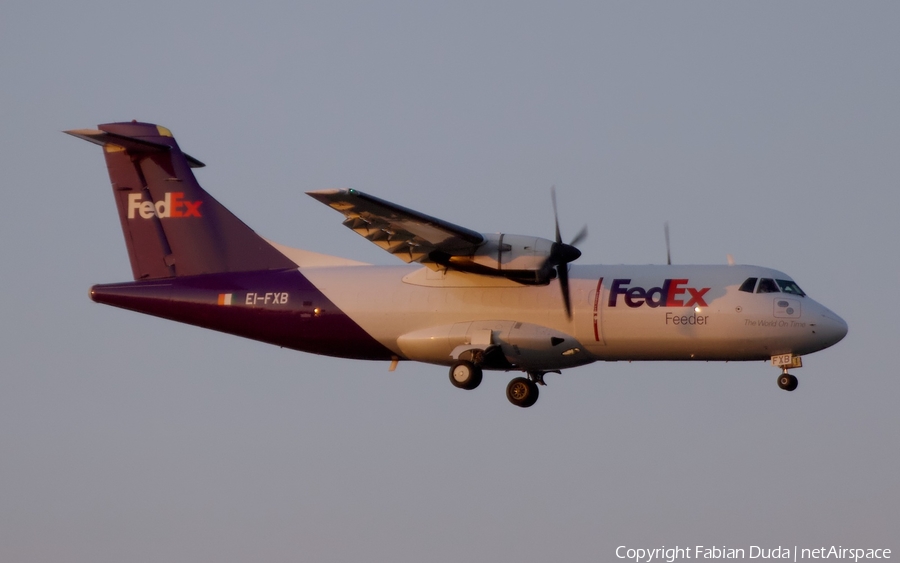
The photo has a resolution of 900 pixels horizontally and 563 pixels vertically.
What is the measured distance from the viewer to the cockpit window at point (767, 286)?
21.8 m

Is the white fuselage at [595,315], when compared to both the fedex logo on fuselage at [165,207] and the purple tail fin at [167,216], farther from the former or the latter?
the fedex logo on fuselage at [165,207]

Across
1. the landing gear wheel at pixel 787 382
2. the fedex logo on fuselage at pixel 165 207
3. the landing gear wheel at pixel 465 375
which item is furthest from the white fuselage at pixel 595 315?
the fedex logo on fuselage at pixel 165 207

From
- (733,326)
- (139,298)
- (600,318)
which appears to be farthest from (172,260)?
(733,326)

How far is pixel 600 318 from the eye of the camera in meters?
22.0

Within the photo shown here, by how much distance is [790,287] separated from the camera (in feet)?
72.1

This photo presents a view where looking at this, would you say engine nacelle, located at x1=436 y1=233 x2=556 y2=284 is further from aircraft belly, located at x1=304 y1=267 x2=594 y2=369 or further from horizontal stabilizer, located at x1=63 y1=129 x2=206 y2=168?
horizontal stabilizer, located at x1=63 y1=129 x2=206 y2=168

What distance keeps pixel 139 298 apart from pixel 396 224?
6.15 m

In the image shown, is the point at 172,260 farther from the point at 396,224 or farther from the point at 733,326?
the point at 733,326

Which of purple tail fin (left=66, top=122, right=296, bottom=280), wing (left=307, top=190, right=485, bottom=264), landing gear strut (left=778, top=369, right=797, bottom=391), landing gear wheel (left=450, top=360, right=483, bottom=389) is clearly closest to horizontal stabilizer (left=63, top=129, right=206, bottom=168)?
purple tail fin (left=66, top=122, right=296, bottom=280)

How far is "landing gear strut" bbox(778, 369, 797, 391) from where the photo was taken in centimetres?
2171

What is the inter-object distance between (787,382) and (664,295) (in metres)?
2.72

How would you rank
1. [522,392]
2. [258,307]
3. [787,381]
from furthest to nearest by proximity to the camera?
[258,307]
[522,392]
[787,381]

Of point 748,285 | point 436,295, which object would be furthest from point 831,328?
point 436,295

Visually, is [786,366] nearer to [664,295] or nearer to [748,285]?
[748,285]
